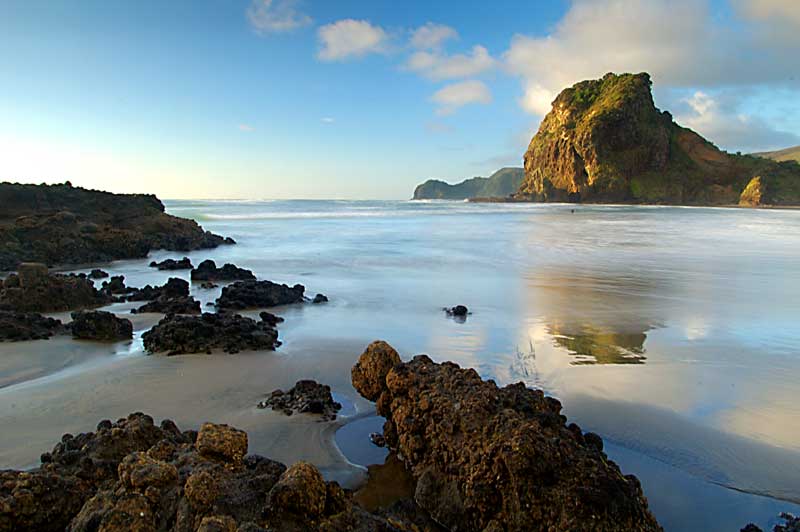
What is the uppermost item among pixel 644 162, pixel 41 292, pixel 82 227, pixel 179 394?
pixel 644 162

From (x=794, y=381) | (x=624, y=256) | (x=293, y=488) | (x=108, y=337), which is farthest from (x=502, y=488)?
(x=624, y=256)

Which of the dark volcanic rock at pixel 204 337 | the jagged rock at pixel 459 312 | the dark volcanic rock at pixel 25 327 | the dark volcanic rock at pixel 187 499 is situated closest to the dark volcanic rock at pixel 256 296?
the dark volcanic rock at pixel 204 337

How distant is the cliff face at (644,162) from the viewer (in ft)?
261

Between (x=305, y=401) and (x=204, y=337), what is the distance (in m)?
2.21

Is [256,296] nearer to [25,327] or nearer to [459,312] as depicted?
[25,327]

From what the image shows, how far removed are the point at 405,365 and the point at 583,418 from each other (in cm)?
154

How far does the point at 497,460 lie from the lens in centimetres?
231

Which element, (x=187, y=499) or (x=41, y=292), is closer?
(x=187, y=499)

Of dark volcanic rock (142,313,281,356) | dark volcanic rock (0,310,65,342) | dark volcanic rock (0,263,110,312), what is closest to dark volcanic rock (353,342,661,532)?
dark volcanic rock (142,313,281,356)

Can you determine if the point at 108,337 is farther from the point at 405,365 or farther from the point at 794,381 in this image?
the point at 794,381

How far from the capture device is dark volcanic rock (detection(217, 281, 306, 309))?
26.8ft

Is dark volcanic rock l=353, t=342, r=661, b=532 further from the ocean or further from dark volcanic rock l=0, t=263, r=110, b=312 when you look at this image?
dark volcanic rock l=0, t=263, r=110, b=312

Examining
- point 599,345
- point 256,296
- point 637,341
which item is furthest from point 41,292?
point 637,341

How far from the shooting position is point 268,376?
4.84 metres
